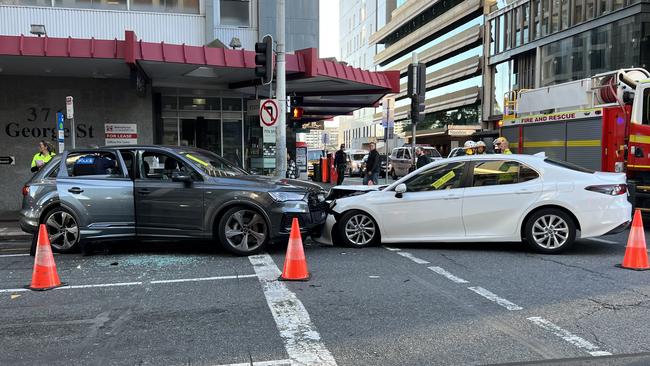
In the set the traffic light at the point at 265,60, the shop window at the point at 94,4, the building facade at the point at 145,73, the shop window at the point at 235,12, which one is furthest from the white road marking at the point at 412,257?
the shop window at the point at 94,4

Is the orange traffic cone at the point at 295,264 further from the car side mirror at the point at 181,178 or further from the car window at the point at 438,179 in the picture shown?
the car window at the point at 438,179

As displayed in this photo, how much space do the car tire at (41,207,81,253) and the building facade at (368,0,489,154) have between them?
4291cm

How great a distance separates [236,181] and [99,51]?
20.2ft

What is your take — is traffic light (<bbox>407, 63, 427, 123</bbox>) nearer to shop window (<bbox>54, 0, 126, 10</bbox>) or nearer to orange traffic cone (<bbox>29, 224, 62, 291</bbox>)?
shop window (<bbox>54, 0, 126, 10</bbox>)

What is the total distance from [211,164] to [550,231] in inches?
210

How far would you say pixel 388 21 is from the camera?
81.4 meters

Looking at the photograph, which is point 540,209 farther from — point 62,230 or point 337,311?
point 62,230

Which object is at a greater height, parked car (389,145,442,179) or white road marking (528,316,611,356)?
parked car (389,145,442,179)

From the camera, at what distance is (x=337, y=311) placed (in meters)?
5.17

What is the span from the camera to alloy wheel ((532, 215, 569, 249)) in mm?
7660

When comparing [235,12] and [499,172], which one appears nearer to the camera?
[499,172]

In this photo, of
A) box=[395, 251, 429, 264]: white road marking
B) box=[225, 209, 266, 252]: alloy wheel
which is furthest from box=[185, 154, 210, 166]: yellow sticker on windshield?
box=[395, 251, 429, 264]: white road marking

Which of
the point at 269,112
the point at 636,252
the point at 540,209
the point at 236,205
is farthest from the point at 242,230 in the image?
the point at 636,252

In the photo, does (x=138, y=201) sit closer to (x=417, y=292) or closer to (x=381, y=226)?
(x=381, y=226)
